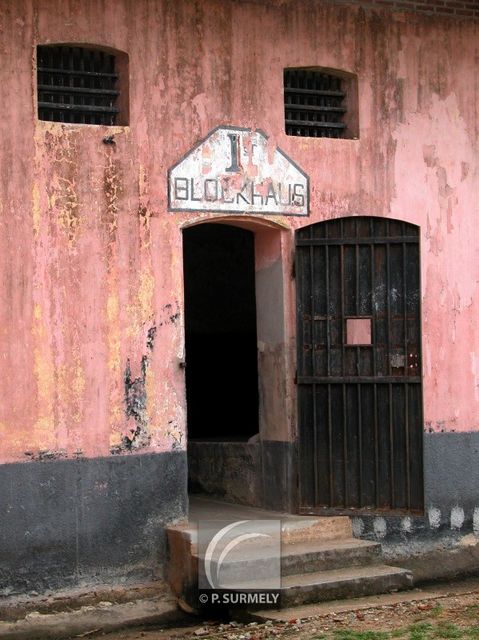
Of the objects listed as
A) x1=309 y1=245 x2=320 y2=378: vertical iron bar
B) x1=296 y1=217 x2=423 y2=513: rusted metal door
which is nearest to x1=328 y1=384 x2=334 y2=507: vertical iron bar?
x1=296 y1=217 x2=423 y2=513: rusted metal door

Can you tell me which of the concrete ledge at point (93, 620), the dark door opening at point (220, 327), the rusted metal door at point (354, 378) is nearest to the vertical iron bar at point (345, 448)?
the rusted metal door at point (354, 378)

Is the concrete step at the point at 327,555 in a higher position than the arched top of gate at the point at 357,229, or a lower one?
lower

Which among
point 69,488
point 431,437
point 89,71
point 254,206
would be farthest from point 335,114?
point 69,488

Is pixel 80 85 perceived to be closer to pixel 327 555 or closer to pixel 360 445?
pixel 360 445

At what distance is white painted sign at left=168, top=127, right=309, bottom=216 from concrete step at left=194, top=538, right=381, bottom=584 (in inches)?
117

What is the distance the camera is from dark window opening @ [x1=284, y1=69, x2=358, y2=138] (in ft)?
35.1

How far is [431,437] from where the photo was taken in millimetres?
10898

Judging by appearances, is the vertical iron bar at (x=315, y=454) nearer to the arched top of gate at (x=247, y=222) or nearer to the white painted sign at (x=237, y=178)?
the arched top of gate at (x=247, y=222)

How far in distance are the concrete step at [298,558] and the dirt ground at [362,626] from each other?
0.44 m

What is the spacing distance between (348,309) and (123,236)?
2224 mm

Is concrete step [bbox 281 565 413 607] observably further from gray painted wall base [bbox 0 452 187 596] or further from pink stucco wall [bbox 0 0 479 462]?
pink stucco wall [bbox 0 0 479 462]

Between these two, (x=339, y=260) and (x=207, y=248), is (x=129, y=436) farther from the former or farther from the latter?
(x=207, y=248)

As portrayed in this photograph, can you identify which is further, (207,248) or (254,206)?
(207,248)

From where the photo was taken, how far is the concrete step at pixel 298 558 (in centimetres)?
923
